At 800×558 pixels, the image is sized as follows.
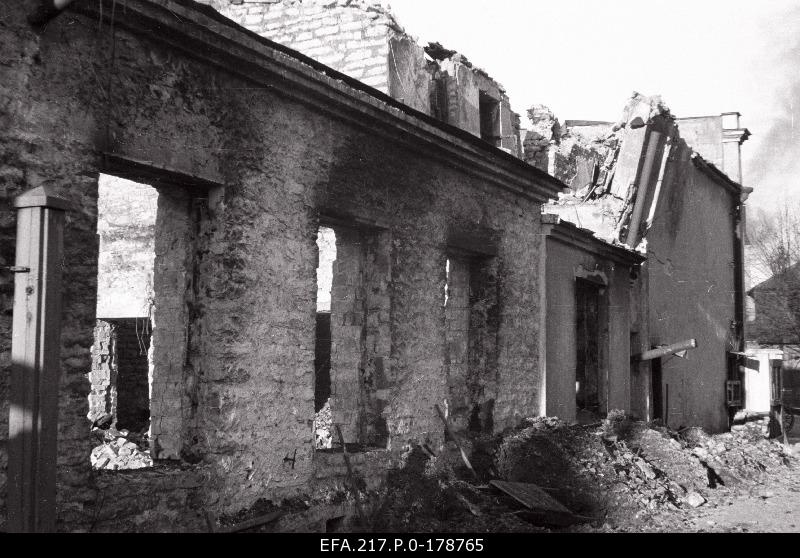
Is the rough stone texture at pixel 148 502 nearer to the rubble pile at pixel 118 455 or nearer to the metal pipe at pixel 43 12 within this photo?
the metal pipe at pixel 43 12

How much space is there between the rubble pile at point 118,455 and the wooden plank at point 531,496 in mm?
4035

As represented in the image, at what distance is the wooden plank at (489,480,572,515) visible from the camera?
284 inches

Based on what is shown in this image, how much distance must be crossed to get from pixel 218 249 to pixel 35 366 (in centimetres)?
222

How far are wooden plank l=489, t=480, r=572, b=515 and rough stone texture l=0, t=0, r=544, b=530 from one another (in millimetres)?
856

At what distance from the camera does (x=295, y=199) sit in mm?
6035

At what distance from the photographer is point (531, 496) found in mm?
7473

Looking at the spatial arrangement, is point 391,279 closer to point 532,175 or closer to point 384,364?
point 384,364

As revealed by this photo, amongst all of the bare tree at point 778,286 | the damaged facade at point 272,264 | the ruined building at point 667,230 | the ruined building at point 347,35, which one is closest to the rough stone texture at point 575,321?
the damaged facade at point 272,264

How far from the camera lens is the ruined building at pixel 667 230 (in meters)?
14.6

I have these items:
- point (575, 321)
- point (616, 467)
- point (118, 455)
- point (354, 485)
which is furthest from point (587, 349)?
point (118, 455)

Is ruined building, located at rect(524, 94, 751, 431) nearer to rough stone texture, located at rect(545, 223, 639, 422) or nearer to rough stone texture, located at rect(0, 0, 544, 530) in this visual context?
rough stone texture, located at rect(545, 223, 639, 422)

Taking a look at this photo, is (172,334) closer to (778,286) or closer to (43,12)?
(43,12)

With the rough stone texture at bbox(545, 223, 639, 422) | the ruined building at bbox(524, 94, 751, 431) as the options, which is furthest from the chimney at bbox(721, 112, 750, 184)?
the rough stone texture at bbox(545, 223, 639, 422)

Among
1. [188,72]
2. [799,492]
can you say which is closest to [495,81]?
[799,492]
